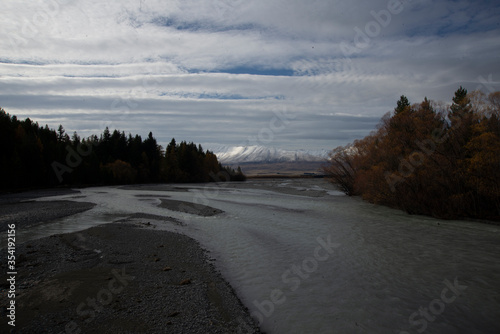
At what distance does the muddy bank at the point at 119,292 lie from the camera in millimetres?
7461

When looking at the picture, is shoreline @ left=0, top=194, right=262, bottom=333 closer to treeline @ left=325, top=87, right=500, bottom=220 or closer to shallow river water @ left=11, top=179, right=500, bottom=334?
shallow river water @ left=11, top=179, right=500, bottom=334

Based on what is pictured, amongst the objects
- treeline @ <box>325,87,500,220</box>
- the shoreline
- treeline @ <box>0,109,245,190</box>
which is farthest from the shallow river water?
treeline @ <box>0,109,245,190</box>

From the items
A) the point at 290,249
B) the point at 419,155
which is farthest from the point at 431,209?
the point at 290,249

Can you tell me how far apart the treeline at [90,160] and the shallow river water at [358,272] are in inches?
1941

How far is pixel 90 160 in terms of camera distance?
3204 inches

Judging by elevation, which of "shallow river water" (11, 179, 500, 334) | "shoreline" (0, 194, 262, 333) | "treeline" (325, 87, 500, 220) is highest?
"treeline" (325, 87, 500, 220)

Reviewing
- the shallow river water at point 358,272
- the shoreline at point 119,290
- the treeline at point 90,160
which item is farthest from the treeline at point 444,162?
the treeline at point 90,160

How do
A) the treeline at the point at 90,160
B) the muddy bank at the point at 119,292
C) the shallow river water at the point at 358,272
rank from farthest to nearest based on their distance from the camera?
the treeline at the point at 90,160
the shallow river water at the point at 358,272
the muddy bank at the point at 119,292

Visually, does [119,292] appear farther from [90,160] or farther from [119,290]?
[90,160]

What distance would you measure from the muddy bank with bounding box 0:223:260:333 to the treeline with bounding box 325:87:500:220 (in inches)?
862

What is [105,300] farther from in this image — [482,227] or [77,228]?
[482,227]

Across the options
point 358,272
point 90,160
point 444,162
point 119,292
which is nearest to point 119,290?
point 119,292

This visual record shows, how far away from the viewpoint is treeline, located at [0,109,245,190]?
59.9 m

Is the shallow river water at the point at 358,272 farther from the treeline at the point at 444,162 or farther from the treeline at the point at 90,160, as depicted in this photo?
the treeline at the point at 90,160
